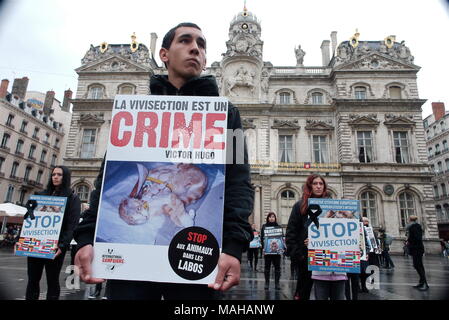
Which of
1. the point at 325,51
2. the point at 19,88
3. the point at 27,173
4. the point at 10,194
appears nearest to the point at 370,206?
the point at 325,51

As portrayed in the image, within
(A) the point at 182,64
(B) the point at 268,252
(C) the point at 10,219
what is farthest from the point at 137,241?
(C) the point at 10,219

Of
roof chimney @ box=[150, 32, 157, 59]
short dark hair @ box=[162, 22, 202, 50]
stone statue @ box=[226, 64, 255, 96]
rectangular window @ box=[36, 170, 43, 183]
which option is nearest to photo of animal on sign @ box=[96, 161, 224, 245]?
short dark hair @ box=[162, 22, 202, 50]

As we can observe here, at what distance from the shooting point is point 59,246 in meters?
3.79

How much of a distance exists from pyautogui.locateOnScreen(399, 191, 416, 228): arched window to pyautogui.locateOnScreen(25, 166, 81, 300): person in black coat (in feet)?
80.2

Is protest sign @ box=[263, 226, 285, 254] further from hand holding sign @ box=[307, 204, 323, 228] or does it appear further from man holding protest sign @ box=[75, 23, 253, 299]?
man holding protest sign @ box=[75, 23, 253, 299]

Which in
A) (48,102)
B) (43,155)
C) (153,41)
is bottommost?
(43,155)

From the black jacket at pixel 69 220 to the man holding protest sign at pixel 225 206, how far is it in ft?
8.60

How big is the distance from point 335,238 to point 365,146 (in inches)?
894

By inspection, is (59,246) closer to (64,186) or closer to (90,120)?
(64,186)

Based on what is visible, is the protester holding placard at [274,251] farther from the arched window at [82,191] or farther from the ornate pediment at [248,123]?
the arched window at [82,191]

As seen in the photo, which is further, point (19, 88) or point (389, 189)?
point (19, 88)

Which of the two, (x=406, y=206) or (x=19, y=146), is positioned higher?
(x=19, y=146)

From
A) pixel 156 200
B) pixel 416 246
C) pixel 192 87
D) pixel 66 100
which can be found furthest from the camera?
pixel 66 100
